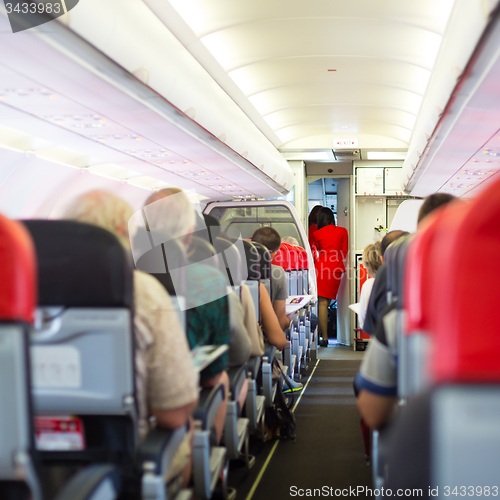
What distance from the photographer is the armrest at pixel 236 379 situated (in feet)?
10.2

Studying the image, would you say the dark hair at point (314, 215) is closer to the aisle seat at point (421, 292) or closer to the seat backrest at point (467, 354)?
the aisle seat at point (421, 292)

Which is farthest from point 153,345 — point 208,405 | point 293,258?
point 293,258

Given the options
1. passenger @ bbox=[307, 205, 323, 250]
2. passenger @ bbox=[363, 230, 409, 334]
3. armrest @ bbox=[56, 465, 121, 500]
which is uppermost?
passenger @ bbox=[307, 205, 323, 250]

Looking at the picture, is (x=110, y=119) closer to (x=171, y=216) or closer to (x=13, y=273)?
(x=171, y=216)

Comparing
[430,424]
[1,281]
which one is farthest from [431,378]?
[1,281]

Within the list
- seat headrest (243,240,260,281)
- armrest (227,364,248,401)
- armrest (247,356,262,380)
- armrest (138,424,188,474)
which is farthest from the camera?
seat headrest (243,240,260,281)

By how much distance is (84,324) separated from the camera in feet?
5.41

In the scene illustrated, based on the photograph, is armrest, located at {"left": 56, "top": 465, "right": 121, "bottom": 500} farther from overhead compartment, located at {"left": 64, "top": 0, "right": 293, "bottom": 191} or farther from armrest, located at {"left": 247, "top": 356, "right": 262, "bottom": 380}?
armrest, located at {"left": 247, "top": 356, "right": 262, "bottom": 380}

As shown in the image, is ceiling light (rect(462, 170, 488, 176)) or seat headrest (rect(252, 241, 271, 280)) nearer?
seat headrest (rect(252, 241, 271, 280))

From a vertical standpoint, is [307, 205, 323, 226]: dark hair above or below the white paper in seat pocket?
above

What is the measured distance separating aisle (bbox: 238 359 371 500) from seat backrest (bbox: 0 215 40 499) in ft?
8.30

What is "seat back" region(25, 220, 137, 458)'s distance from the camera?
1.62m

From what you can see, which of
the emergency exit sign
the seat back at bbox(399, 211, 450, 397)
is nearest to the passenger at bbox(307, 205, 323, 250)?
the emergency exit sign

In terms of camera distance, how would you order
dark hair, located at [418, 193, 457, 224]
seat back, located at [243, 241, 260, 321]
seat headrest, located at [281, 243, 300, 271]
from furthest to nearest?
seat headrest, located at [281, 243, 300, 271] → seat back, located at [243, 241, 260, 321] → dark hair, located at [418, 193, 457, 224]
